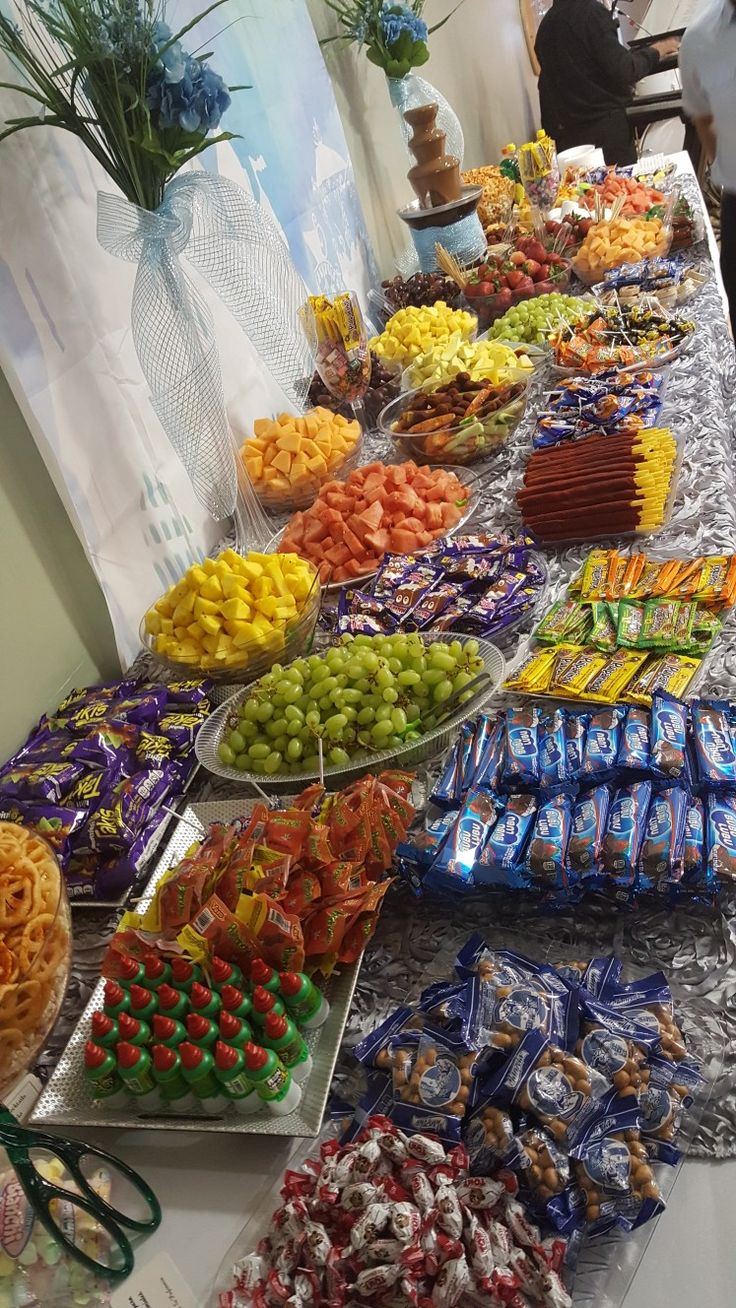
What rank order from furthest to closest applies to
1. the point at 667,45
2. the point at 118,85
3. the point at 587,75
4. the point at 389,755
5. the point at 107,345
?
1. the point at 667,45
2. the point at 587,75
3. the point at 107,345
4. the point at 118,85
5. the point at 389,755

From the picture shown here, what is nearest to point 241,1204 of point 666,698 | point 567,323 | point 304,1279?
point 304,1279

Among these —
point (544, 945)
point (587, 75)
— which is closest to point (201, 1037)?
point (544, 945)

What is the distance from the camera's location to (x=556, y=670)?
3.80 ft

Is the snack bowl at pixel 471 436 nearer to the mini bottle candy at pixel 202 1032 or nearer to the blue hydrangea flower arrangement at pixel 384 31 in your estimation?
the mini bottle candy at pixel 202 1032

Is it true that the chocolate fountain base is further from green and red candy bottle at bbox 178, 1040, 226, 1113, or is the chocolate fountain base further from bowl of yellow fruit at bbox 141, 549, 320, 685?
green and red candy bottle at bbox 178, 1040, 226, 1113

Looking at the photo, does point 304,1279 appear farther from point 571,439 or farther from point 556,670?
point 571,439

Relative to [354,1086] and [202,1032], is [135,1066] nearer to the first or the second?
[202,1032]

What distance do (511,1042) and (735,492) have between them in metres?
1.07

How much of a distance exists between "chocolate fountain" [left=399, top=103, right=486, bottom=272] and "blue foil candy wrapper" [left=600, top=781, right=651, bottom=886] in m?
2.22

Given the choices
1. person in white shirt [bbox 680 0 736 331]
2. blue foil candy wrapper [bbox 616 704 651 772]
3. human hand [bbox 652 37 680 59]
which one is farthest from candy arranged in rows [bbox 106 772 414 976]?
human hand [bbox 652 37 680 59]

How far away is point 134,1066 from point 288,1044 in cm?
13

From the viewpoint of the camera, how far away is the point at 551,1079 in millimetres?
694

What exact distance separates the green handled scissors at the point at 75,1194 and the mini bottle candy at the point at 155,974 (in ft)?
0.45

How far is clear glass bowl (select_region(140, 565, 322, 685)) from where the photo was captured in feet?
4.33
